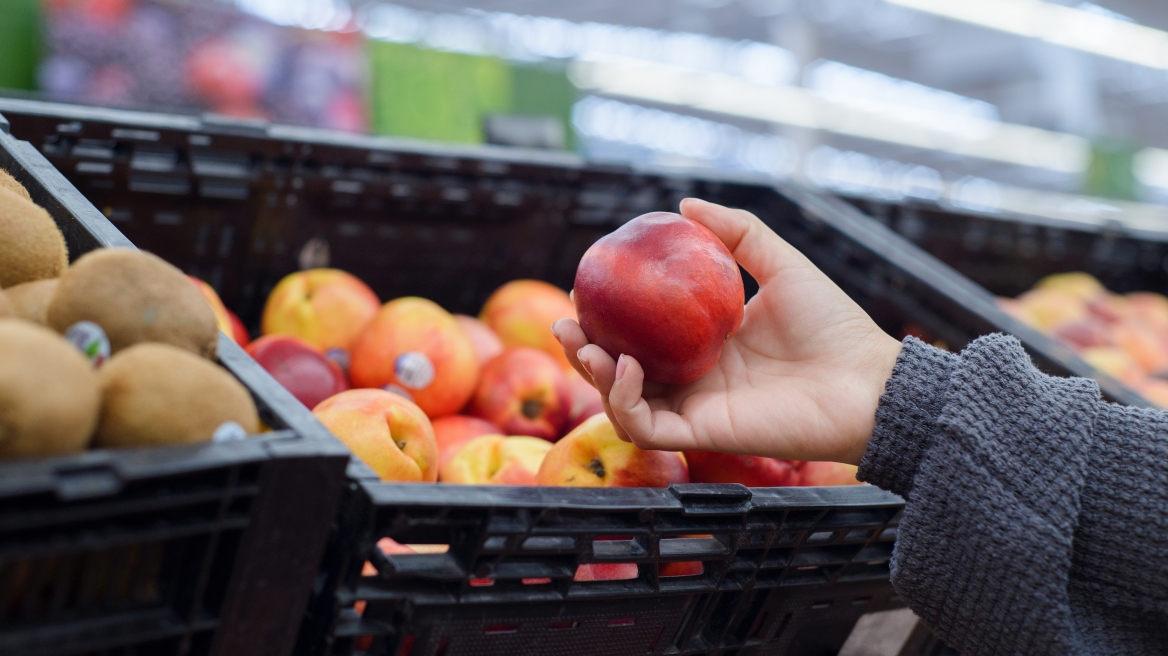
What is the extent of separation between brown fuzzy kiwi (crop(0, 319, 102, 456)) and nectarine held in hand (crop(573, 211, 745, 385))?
0.55 metres

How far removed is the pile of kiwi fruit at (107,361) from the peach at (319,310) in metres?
0.68

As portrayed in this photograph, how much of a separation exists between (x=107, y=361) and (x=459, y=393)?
79 cm

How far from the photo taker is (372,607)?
0.69m

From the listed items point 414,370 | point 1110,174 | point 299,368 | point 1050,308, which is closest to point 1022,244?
point 1050,308

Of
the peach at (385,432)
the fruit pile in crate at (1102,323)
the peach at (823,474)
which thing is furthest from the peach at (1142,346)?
the peach at (385,432)

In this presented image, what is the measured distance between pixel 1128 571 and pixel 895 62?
504 inches

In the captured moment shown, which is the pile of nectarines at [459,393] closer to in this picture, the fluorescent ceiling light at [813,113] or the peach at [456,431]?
the peach at [456,431]

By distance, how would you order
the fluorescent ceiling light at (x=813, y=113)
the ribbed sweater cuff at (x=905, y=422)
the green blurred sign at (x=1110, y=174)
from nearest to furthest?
1. the ribbed sweater cuff at (x=905, y=422)
2. the green blurred sign at (x=1110, y=174)
3. the fluorescent ceiling light at (x=813, y=113)

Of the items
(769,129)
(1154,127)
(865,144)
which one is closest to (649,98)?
(769,129)

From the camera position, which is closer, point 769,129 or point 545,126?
point 545,126

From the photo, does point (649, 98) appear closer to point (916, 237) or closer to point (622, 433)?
point (916, 237)

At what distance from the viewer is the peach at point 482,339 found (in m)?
1.54

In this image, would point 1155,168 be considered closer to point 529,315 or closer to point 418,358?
point 529,315

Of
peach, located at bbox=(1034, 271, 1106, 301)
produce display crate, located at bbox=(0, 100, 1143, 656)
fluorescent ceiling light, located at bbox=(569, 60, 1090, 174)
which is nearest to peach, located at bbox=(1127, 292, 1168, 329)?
peach, located at bbox=(1034, 271, 1106, 301)
